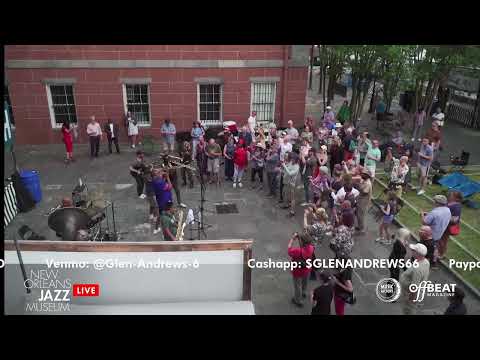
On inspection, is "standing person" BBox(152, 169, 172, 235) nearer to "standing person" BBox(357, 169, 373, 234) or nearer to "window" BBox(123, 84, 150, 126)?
"standing person" BBox(357, 169, 373, 234)

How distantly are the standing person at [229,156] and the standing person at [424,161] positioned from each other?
5.63 metres

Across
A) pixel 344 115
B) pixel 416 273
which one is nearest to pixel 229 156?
pixel 416 273

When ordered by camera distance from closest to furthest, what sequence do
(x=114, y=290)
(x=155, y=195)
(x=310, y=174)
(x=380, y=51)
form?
1. (x=114, y=290)
2. (x=155, y=195)
3. (x=310, y=174)
4. (x=380, y=51)

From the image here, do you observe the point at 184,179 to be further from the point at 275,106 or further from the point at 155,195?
the point at 275,106

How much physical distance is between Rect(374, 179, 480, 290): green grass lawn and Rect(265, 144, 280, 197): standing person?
3.05m

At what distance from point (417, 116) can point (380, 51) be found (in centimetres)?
324

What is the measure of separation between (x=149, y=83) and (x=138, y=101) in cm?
94

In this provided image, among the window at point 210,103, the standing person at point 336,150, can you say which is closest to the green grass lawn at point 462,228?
the standing person at point 336,150

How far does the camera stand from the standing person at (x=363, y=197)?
10.2m

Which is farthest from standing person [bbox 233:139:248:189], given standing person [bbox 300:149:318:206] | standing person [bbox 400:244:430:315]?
standing person [bbox 400:244:430:315]

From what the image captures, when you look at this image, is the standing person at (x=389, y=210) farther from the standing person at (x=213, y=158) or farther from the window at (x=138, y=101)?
the window at (x=138, y=101)

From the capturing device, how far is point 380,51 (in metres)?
16.4

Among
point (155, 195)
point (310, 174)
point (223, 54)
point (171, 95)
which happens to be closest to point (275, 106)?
point (223, 54)

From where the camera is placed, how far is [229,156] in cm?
1349
